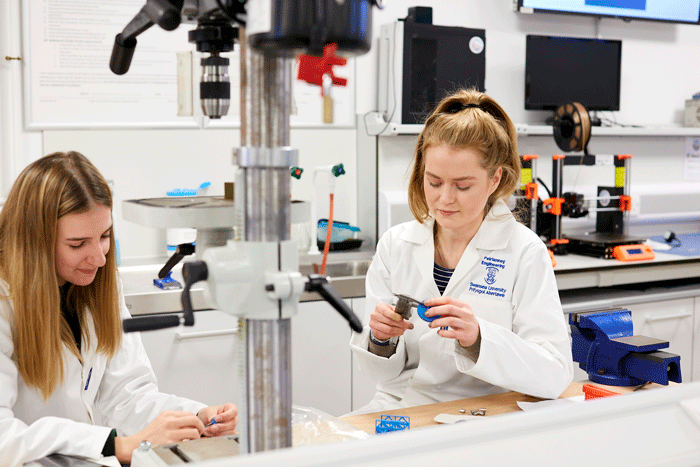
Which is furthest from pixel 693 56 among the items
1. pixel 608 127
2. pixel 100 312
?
pixel 100 312

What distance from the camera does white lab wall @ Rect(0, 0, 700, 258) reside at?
9.71 ft

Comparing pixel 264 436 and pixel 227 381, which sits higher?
pixel 264 436

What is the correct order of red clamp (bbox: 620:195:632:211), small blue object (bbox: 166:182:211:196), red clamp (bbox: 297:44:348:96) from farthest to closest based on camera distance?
red clamp (bbox: 620:195:632:211) < small blue object (bbox: 166:182:211:196) < red clamp (bbox: 297:44:348:96)

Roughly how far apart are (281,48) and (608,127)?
363 centimetres

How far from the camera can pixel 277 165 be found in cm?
59

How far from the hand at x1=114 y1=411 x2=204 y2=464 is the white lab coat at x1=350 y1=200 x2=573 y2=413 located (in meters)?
0.49

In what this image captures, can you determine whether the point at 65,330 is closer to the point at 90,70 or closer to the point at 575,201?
the point at 90,70

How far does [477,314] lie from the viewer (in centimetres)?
179

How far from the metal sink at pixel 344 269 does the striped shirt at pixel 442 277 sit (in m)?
1.07

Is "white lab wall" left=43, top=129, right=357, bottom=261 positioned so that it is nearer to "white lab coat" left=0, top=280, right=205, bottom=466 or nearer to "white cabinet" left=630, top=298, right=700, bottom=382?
"white lab coat" left=0, top=280, right=205, bottom=466

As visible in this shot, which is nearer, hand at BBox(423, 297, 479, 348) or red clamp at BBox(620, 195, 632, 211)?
hand at BBox(423, 297, 479, 348)

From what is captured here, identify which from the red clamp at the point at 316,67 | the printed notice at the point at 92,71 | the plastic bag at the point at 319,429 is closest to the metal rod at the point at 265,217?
the red clamp at the point at 316,67

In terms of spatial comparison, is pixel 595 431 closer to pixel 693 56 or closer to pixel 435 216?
pixel 435 216

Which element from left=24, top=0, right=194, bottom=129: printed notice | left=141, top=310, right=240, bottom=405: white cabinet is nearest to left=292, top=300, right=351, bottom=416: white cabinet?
left=141, top=310, right=240, bottom=405: white cabinet
